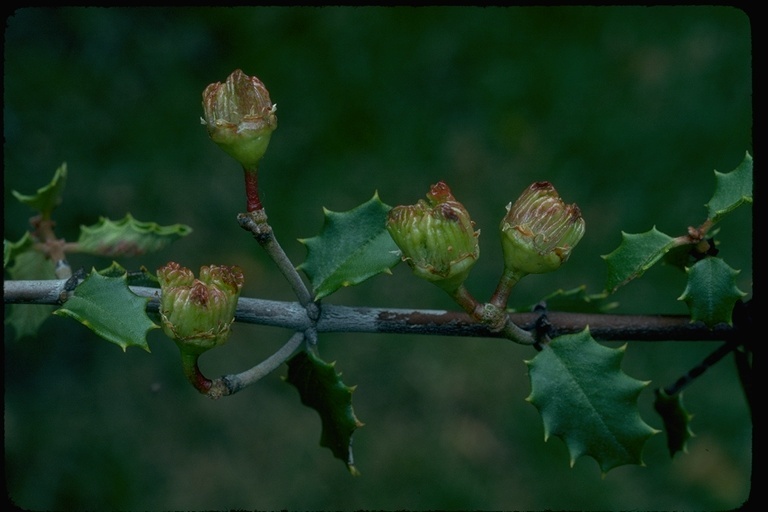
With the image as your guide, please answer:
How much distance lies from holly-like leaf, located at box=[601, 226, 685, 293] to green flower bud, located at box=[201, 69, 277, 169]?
1.57 ft

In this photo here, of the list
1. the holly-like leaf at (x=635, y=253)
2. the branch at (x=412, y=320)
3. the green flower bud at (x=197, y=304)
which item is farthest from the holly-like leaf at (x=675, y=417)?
the green flower bud at (x=197, y=304)

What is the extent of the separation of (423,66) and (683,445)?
224cm

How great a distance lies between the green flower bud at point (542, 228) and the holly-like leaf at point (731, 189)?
22 centimetres

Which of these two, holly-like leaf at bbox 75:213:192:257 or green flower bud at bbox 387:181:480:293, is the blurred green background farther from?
green flower bud at bbox 387:181:480:293

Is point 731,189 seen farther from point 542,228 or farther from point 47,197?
point 47,197

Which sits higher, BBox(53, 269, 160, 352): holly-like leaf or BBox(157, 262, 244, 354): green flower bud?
BBox(157, 262, 244, 354): green flower bud

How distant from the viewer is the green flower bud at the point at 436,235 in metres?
0.95

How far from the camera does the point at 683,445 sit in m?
1.31

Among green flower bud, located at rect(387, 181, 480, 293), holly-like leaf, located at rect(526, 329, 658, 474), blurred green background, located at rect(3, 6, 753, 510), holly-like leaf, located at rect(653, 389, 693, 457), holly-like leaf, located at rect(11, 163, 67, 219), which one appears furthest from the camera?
blurred green background, located at rect(3, 6, 753, 510)

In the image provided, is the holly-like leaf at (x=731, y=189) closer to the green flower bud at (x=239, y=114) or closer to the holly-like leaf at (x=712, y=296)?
the holly-like leaf at (x=712, y=296)

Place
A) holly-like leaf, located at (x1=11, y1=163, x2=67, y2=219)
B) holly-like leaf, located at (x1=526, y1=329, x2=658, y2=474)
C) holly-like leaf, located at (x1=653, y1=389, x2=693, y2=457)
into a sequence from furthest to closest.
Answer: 1. holly-like leaf, located at (x1=11, y1=163, x2=67, y2=219)
2. holly-like leaf, located at (x1=653, y1=389, x2=693, y2=457)
3. holly-like leaf, located at (x1=526, y1=329, x2=658, y2=474)

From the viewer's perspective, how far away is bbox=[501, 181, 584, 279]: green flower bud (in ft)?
3.23

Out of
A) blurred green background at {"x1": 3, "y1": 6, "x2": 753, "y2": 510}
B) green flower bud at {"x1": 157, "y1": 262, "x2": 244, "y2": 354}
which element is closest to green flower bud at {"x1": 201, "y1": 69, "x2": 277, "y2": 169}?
green flower bud at {"x1": 157, "y1": 262, "x2": 244, "y2": 354}

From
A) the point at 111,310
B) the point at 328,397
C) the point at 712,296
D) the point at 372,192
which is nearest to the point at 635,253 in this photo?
the point at 712,296
